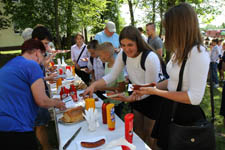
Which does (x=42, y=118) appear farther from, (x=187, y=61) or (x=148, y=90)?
(x=187, y=61)

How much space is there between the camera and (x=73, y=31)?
13555 mm

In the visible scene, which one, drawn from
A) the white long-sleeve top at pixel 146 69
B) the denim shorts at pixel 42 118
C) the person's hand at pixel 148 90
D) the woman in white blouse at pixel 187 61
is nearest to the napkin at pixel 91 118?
the person's hand at pixel 148 90

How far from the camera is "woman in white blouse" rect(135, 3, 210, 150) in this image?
4.00ft

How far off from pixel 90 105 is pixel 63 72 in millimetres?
2570

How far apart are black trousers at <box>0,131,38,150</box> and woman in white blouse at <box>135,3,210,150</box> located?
1.15 meters

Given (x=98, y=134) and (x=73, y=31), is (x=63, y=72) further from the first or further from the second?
(x=73, y=31)

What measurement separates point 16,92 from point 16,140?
391mm

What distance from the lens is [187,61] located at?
1.27m

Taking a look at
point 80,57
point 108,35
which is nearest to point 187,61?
point 108,35

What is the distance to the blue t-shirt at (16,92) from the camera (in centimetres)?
134

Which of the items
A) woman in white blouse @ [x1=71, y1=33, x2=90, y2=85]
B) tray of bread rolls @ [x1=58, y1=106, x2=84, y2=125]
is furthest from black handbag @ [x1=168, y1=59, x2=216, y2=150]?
woman in white blouse @ [x1=71, y1=33, x2=90, y2=85]

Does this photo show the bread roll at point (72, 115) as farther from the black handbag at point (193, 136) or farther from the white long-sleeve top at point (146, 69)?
the black handbag at point (193, 136)

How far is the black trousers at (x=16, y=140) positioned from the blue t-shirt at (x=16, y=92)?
35 millimetres

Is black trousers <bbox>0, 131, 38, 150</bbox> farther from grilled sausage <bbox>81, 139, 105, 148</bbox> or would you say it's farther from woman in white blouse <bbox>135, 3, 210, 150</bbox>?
woman in white blouse <bbox>135, 3, 210, 150</bbox>
